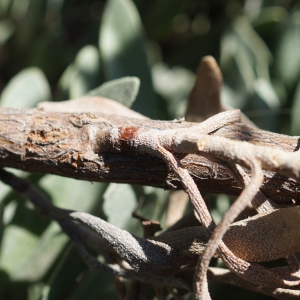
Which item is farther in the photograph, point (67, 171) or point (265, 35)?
point (265, 35)

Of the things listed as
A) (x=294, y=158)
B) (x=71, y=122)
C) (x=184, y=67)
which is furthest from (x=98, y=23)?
(x=294, y=158)

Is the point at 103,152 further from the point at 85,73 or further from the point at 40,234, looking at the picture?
the point at 85,73

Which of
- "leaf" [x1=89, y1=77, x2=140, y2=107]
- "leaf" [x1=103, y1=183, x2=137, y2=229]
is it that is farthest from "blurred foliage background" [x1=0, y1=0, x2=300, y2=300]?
"leaf" [x1=89, y1=77, x2=140, y2=107]

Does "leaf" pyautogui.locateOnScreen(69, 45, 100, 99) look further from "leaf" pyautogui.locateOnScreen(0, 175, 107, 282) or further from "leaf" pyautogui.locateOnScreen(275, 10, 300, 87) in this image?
"leaf" pyautogui.locateOnScreen(275, 10, 300, 87)

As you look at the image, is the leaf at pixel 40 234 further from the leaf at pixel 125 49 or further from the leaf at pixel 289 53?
the leaf at pixel 289 53

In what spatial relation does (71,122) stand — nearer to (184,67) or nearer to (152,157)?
(152,157)

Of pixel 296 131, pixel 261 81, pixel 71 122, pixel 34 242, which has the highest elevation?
pixel 71 122
